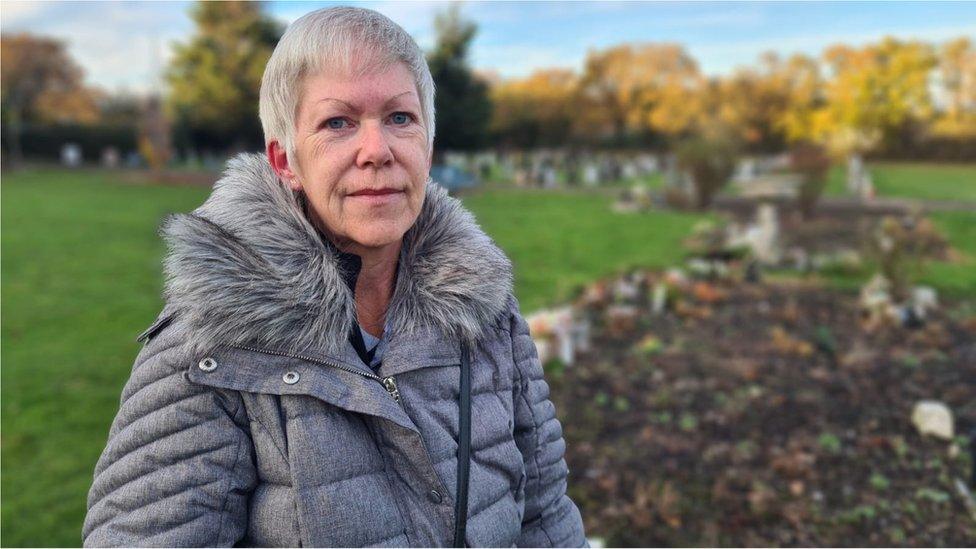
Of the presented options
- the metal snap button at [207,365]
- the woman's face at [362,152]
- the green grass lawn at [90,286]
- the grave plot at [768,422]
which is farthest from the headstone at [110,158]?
the metal snap button at [207,365]

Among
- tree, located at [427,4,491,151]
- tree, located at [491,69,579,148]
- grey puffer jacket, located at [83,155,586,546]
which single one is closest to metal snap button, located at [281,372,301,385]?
grey puffer jacket, located at [83,155,586,546]

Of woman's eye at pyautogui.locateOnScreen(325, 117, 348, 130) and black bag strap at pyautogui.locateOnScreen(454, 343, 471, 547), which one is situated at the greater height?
woman's eye at pyautogui.locateOnScreen(325, 117, 348, 130)

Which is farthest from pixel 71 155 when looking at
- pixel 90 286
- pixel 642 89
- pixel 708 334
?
pixel 708 334

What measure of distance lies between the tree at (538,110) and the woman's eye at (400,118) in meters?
42.4

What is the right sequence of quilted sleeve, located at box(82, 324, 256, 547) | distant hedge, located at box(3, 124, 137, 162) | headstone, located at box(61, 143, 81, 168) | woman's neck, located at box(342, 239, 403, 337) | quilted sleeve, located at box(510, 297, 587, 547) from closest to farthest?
quilted sleeve, located at box(82, 324, 256, 547) < woman's neck, located at box(342, 239, 403, 337) < quilted sleeve, located at box(510, 297, 587, 547) < headstone, located at box(61, 143, 81, 168) < distant hedge, located at box(3, 124, 137, 162)

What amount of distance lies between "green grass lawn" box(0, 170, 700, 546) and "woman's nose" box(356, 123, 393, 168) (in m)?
0.51

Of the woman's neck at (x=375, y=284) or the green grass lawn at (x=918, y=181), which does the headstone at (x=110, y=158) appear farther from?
the woman's neck at (x=375, y=284)

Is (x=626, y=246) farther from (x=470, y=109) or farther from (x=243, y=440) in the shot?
(x=470, y=109)

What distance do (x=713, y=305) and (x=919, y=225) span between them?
271 inches

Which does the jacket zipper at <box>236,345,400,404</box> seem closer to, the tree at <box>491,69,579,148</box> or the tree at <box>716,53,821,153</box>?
the tree at <box>716,53,821,153</box>

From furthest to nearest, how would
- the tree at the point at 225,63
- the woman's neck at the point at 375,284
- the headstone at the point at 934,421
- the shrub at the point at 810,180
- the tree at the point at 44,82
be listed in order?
the tree at the point at 44,82, the tree at the point at 225,63, the shrub at the point at 810,180, the headstone at the point at 934,421, the woman's neck at the point at 375,284

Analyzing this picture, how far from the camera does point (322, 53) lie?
1533 mm

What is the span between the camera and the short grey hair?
1.53 m

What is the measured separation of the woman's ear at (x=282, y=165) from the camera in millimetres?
1663
